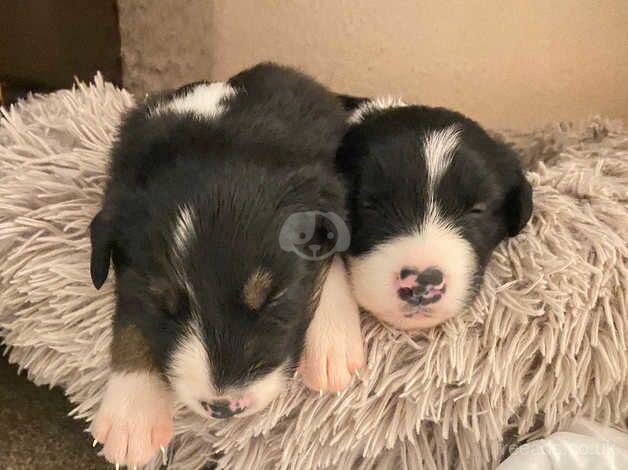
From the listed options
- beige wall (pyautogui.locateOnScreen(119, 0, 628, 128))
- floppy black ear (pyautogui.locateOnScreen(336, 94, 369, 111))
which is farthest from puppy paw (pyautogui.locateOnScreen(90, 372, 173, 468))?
beige wall (pyautogui.locateOnScreen(119, 0, 628, 128))

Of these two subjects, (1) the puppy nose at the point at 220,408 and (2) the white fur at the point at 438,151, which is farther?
(2) the white fur at the point at 438,151

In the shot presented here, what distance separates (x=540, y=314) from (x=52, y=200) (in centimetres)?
103

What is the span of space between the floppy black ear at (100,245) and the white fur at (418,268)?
0.44m

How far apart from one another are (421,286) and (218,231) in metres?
0.37

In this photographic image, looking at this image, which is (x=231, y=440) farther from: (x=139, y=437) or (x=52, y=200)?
(x=52, y=200)

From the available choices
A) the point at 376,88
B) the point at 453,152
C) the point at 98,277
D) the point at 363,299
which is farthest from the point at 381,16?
the point at 98,277

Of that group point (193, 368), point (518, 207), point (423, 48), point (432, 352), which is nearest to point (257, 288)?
point (193, 368)

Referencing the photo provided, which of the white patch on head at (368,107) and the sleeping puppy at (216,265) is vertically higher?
the white patch on head at (368,107)

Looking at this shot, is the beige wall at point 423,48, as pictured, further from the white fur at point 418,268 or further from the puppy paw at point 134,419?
the puppy paw at point 134,419

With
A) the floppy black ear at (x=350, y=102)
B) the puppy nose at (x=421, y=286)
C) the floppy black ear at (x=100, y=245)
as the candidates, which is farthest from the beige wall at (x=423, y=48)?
the floppy black ear at (x=100, y=245)

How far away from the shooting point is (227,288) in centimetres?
108

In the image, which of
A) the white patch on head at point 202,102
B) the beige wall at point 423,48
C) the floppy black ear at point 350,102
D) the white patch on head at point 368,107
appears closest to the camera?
the white patch on head at point 202,102

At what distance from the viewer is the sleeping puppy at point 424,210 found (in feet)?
4.17

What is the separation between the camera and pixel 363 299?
52.0 inches
